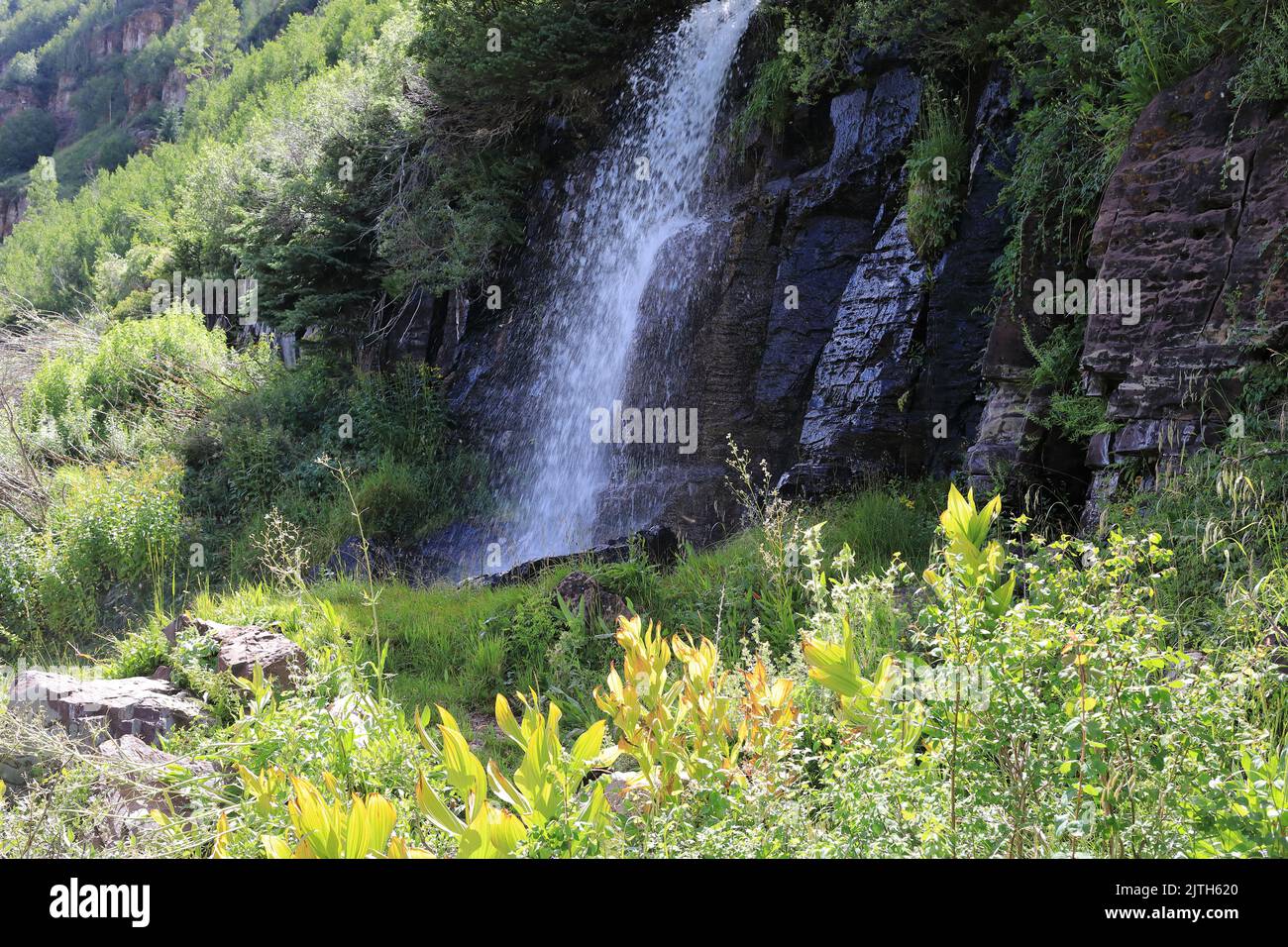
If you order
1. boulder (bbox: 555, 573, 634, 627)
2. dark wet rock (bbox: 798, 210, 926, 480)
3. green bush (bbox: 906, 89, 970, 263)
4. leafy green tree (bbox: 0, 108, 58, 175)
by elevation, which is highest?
leafy green tree (bbox: 0, 108, 58, 175)

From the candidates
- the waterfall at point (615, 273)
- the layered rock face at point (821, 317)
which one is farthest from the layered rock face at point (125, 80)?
the layered rock face at point (821, 317)

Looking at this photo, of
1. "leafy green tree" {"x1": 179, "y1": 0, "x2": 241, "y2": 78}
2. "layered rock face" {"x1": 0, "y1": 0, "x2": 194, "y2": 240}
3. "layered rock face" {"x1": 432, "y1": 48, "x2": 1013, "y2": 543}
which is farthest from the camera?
"layered rock face" {"x1": 0, "y1": 0, "x2": 194, "y2": 240}

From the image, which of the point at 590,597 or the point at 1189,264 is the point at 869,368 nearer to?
the point at 1189,264

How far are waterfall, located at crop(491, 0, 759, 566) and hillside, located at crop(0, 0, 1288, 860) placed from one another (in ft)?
0.21

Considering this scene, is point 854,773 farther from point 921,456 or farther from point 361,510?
point 361,510

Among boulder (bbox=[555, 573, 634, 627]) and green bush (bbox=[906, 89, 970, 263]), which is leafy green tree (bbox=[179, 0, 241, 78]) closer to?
green bush (bbox=[906, 89, 970, 263])

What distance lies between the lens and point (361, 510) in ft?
34.9

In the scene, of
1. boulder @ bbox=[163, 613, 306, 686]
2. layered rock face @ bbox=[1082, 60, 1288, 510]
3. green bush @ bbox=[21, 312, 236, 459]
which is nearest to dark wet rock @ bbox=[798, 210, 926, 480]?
layered rock face @ bbox=[1082, 60, 1288, 510]

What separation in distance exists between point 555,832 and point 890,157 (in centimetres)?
756

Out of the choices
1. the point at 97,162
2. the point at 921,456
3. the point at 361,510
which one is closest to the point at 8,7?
the point at 97,162

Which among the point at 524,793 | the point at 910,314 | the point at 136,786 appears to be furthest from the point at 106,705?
the point at 910,314

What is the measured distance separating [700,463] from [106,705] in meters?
5.44

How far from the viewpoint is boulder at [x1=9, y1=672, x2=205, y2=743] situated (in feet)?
15.3

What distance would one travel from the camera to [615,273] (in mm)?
10781
